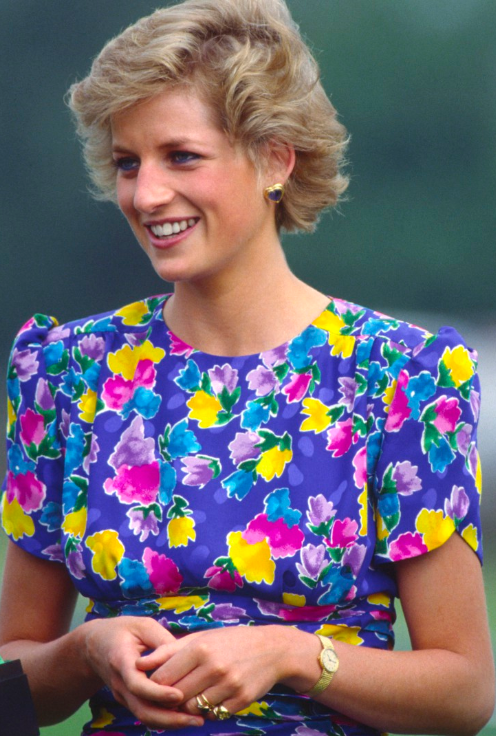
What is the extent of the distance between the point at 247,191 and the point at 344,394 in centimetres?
35

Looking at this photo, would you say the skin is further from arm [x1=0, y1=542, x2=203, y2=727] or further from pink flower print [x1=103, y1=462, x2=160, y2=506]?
pink flower print [x1=103, y1=462, x2=160, y2=506]

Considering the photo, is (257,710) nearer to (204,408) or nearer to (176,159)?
(204,408)

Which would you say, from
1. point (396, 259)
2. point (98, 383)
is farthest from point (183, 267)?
point (396, 259)

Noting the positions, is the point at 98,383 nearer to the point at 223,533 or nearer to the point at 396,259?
the point at 223,533

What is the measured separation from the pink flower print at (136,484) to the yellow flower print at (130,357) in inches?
7.0

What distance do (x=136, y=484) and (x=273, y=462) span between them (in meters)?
0.22

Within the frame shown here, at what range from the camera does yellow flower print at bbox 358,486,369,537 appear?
1.57 m

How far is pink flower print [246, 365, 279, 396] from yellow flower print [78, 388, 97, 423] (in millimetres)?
261

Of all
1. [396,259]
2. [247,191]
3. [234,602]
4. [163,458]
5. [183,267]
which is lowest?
[234,602]

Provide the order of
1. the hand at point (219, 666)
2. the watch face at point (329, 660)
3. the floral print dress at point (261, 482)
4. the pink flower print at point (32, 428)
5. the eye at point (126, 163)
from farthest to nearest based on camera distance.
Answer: the pink flower print at point (32, 428) → the eye at point (126, 163) → the floral print dress at point (261, 482) → the watch face at point (329, 660) → the hand at point (219, 666)

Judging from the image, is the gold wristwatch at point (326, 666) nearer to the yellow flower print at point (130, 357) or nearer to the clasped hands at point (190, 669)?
the clasped hands at point (190, 669)

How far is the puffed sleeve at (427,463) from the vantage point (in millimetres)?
1558

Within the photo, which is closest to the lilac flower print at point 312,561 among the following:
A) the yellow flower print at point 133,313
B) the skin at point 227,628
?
the skin at point 227,628

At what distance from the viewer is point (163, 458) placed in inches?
66.2
